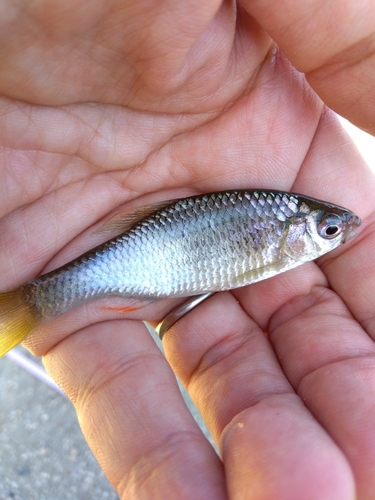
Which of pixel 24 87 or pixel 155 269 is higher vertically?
pixel 24 87

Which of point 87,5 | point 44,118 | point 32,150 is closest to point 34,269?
point 32,150

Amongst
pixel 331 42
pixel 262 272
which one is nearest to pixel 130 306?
pixel 262 272

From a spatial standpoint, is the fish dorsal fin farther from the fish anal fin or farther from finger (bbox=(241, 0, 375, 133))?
finger (bbox=(241, 0, 375, 133))

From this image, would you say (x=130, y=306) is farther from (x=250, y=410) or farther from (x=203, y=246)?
(x=250, y=410)

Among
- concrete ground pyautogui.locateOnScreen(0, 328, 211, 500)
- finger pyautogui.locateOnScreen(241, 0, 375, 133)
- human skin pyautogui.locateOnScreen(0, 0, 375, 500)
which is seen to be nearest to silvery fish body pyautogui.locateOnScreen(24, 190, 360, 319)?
human skin pyautogui.locateOnScreen(0, 0, 375, 500)

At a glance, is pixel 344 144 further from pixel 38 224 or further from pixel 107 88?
pixel 38 224

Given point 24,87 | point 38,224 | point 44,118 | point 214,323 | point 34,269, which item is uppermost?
point 24,87

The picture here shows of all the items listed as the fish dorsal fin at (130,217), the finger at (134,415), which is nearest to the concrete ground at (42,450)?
the finger at (134,415)
